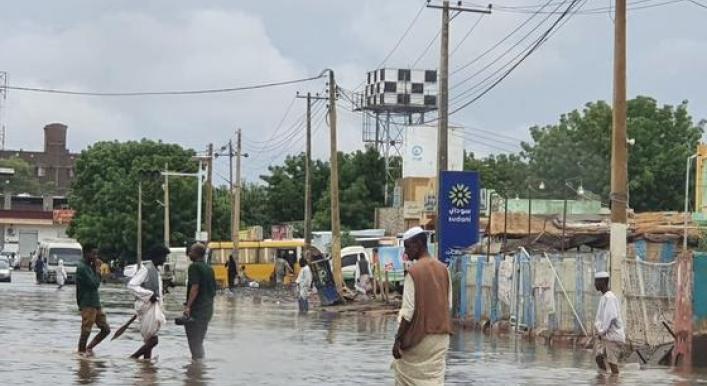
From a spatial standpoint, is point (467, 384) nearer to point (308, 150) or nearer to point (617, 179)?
point (617, 179)

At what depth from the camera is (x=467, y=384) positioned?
1733cm

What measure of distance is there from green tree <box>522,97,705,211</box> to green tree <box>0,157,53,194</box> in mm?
103129

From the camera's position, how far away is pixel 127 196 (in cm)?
9344

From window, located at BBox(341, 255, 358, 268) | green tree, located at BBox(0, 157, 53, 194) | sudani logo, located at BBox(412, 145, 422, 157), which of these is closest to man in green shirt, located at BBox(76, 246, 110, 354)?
window, located at BBox(341, 255, 358, 268)

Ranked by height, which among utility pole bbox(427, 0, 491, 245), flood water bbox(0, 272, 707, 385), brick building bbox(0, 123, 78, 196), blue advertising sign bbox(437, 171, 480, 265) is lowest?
flood water bbox(0, 272, 707, 385)

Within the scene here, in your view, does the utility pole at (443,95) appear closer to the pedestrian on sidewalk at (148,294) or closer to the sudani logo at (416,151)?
the pedestrian on sidewalk at (148,294)

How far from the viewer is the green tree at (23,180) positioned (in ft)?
537

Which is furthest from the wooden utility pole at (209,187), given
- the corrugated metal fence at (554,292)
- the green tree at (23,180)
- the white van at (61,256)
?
the green tree at (23,180)

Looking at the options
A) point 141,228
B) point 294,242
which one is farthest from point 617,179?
point 141,228

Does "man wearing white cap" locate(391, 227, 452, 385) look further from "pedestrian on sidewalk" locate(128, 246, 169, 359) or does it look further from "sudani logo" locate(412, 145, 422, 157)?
"sudani logo" locate(412, 145, 422, 157)

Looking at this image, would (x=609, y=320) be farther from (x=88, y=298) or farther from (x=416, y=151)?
(x=416, y=151)

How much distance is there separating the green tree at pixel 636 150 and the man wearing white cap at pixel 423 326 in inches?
2283

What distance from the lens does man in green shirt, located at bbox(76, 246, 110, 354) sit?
19906 millimetres

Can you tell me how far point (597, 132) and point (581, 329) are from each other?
147 ft
